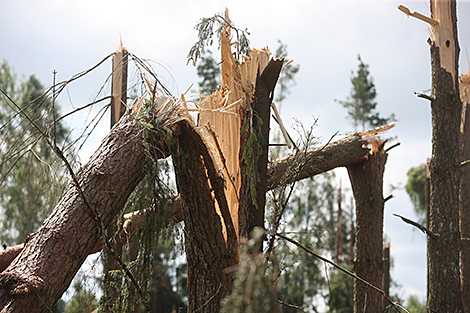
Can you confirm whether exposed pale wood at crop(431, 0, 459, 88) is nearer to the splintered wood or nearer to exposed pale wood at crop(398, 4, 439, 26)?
exposed pale wood at crop(398, 4, 439, 26)

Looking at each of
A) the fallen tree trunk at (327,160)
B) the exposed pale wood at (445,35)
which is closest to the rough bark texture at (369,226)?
the fallen tree trunk at (327,160)

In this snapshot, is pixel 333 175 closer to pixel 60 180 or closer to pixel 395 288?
pixel 395 288

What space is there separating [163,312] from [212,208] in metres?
12.9

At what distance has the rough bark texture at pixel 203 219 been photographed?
3.38 meters

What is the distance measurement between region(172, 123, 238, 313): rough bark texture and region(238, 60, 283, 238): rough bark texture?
0.25 metres

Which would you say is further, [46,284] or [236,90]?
[236,90]

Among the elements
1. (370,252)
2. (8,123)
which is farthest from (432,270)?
(8,123)

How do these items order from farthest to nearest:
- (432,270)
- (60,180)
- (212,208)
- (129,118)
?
(432,270) < (60,180) < (129,118) < (212,208)

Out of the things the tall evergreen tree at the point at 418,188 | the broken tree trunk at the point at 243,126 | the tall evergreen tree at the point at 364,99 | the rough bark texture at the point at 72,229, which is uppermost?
the tall evergreen tree at the point at 364,99

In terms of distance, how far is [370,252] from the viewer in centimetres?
587

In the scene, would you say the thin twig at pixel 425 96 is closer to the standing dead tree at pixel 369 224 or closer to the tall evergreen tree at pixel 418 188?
the standing dead tree at pixel 369 224

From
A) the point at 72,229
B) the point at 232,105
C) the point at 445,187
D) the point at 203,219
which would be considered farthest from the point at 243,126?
the point at 445,187

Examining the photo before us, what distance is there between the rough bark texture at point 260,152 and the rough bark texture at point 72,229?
0.75 metres

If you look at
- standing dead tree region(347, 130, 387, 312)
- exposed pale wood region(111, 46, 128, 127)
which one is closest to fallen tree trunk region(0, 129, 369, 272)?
standing dead tree region(347, 130, 387, 312)
